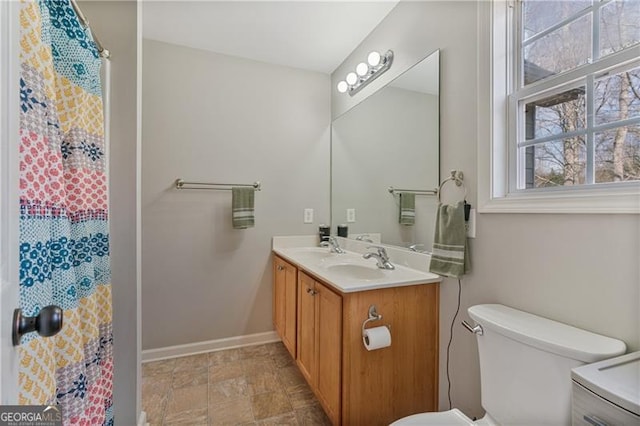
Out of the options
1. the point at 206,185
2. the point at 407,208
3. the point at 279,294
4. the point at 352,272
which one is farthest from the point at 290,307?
the point at 206,185

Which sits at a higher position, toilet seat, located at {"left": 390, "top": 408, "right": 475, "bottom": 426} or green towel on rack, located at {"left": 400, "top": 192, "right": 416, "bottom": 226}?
green towel on rack, located at {"left": 400, "top": 192, "right": 416, "bottom": 226}

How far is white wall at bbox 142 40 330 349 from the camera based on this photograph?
2.15 meters

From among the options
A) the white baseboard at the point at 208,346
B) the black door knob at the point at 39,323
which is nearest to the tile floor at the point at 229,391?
the white baseboard at the point at 208,346

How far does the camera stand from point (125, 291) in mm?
1284

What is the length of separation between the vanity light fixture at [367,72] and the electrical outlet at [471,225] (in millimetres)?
1212

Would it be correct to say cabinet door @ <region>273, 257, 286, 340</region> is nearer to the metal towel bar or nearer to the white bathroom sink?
the white bathroom sink

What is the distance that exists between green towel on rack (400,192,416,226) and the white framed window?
0.47 meters

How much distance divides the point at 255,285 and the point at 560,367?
6.92ft

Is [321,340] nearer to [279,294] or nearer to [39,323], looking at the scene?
[279,294]

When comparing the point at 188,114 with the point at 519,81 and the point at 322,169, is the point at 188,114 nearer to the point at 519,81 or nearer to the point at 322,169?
the point at 322,169

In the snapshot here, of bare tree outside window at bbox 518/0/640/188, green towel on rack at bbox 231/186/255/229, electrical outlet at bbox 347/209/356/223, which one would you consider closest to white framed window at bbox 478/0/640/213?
bare tree outside window at bbox 518/0/640/188

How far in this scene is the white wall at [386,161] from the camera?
1546mm

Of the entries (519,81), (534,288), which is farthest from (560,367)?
(519,81)

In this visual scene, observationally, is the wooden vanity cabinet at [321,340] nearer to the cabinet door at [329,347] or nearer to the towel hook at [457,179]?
the cabinet door at [329,347]
